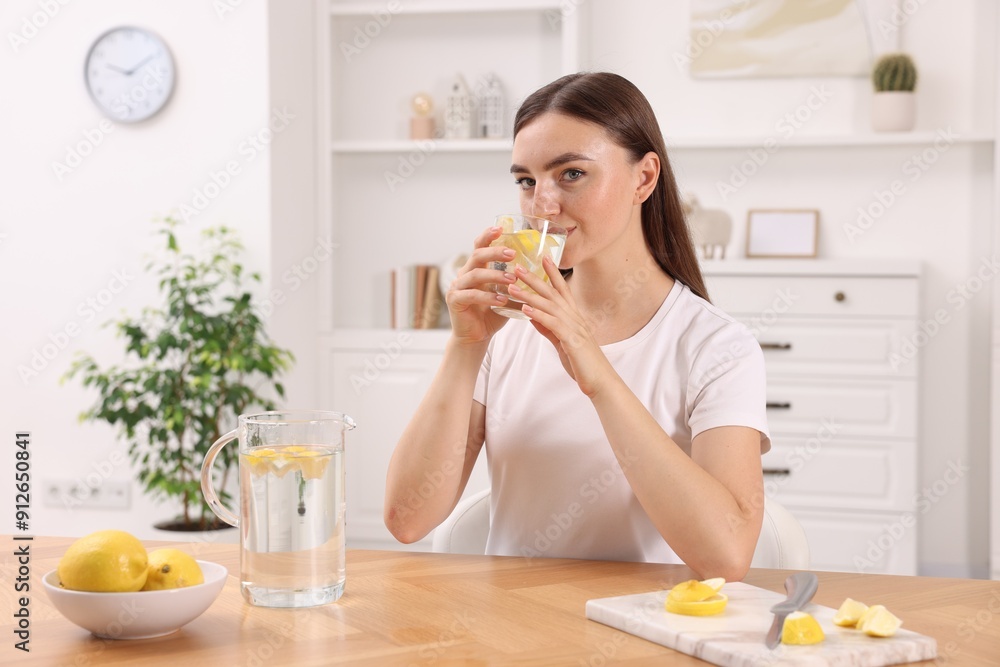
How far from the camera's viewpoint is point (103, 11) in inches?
148

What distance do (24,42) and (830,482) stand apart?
3.25 m

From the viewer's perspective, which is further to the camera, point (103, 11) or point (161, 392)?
point (103, 11)

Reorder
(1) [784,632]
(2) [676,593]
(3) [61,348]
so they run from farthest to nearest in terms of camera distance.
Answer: (3) [61,348] < (2) [676,593] < (1) [784,632]

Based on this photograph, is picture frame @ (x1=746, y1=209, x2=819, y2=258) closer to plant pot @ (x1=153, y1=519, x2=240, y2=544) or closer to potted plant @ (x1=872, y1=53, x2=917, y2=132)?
potted plant @ (x1=872, y1=53, x2=917, y2=132)

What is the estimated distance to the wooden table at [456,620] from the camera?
99 centimetres

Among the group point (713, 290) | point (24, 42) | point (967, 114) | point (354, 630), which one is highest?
point (24, 42)

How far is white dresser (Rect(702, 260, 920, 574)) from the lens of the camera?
3.52 meters

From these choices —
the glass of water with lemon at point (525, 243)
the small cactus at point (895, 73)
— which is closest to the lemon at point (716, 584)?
the glass of water with lemon at point (525, 243)

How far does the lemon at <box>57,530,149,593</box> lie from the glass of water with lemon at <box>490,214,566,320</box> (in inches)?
22.7

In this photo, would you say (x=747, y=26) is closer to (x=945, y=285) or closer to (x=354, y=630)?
(x=945, y=285)

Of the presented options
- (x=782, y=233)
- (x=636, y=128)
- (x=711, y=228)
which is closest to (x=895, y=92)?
(x=782, y=233)

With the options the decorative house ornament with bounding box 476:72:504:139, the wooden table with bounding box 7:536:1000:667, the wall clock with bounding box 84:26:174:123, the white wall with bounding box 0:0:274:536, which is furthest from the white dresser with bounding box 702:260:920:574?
the wooden table with bounding box 7:536:1000:667

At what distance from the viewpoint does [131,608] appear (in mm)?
1018

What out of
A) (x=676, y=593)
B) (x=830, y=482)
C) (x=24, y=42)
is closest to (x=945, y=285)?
(x=830, y=482)
